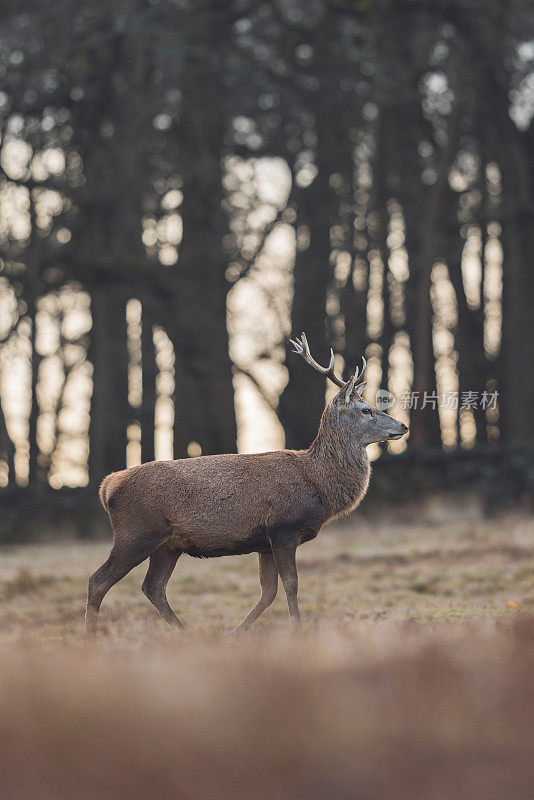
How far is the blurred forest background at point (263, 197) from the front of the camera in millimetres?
20984

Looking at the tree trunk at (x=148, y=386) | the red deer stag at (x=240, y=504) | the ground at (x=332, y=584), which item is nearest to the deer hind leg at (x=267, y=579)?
the red deer stag at (x=240, y=504)

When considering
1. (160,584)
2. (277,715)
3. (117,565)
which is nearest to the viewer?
(277,715)

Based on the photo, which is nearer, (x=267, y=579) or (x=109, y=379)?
(x=267, y=579)

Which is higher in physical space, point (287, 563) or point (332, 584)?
Answer: point (287, 563)

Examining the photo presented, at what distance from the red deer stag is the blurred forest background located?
1148cm

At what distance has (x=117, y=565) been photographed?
8.49m

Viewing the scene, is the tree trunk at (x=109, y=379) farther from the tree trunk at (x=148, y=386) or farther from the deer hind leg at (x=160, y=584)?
the deer hind leg at (x=160, y=584)

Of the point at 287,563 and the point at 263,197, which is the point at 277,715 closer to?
the point at 287,563

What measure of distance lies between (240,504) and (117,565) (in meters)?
1.03

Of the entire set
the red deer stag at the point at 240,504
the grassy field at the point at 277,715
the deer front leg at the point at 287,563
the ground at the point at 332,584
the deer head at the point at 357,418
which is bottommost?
the ground at the point at 332,584

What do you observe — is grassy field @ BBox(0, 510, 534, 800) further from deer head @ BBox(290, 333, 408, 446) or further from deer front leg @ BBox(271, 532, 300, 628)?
deer head @ BBox(290, 333, 408, 446)

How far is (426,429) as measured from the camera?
80.9ft

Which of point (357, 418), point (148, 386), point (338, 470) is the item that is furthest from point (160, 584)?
point (148, 386)

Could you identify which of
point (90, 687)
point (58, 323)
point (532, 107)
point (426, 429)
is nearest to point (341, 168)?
point (532, 107)
